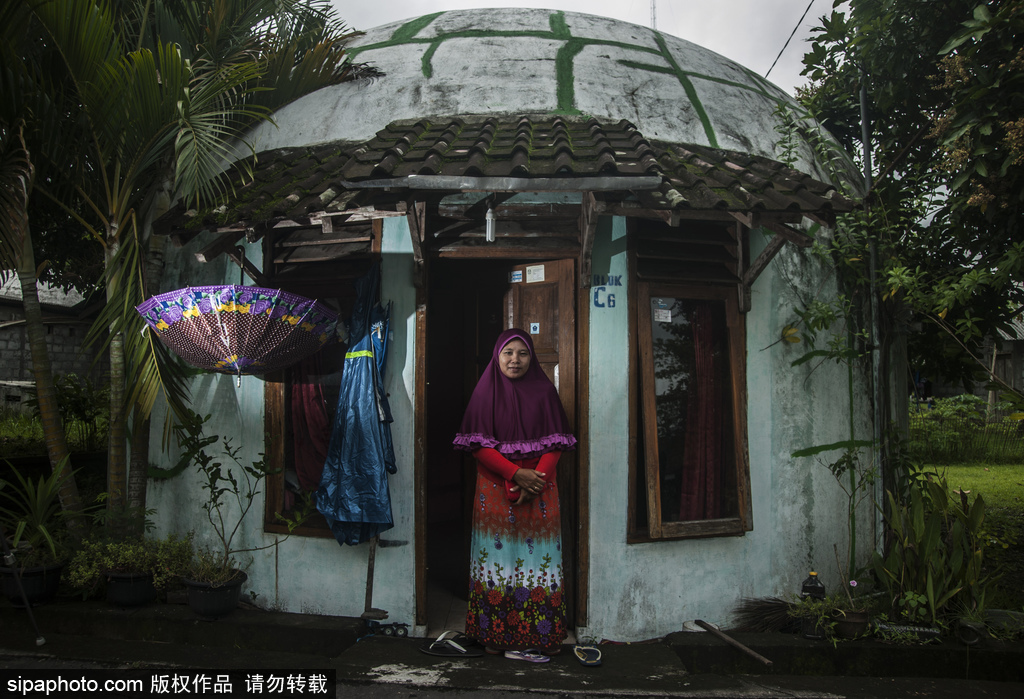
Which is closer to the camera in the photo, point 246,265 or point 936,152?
point 246,265

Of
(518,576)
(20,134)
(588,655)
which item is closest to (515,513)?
(518,576)

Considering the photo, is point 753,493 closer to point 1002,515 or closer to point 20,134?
point 1002,515

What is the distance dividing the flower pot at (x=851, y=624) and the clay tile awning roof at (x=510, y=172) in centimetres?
272

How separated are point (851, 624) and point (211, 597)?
4378 mm

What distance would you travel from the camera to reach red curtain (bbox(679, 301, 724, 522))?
5.17 meters

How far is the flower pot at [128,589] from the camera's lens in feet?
15.9

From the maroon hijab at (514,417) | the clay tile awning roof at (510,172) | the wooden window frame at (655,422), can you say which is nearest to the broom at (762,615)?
the wooden window frame at (655,422)

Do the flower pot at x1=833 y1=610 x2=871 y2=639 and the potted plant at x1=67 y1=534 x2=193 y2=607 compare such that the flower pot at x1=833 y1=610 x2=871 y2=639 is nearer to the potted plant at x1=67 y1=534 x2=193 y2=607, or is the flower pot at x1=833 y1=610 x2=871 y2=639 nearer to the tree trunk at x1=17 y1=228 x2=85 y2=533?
the potted plant at x1=67 y1=534 x2=193 y2=607

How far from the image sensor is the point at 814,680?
169 inches

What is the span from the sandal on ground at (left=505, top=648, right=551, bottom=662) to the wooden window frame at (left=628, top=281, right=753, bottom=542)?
1025 millimetres

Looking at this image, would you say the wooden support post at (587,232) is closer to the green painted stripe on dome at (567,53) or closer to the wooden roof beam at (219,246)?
the green painted stripe on dome at (567,53)

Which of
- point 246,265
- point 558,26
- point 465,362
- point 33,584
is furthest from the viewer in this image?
point 465,362

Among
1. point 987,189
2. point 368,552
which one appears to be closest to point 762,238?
point 987,189

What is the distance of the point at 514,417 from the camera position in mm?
4477
